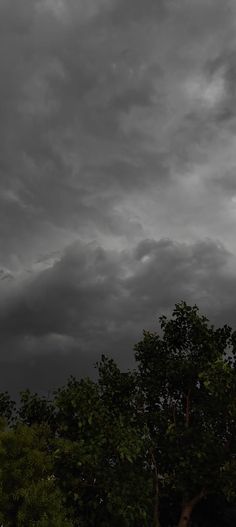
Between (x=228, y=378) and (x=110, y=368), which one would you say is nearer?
(x=228, y=378)

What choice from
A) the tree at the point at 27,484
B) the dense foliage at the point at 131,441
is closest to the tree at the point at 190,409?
the dense foliage at the point at 131,441

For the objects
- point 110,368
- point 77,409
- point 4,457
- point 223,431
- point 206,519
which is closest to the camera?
point 4,457

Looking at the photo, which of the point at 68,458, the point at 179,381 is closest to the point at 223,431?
the point at 179,381

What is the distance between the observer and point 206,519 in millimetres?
33250

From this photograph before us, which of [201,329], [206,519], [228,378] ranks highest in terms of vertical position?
[201,329]

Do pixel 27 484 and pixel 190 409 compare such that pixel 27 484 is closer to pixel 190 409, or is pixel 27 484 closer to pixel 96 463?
pixel 96 463

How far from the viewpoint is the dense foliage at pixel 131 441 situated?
2302 centimetres

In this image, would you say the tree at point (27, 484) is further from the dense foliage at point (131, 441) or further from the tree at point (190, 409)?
the tree at point (190, 409)

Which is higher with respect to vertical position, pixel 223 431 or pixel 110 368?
pixel 110 368

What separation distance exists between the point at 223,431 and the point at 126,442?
18.0 feet

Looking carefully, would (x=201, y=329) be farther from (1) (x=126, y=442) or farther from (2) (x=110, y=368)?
(1) (x=126, y=442)

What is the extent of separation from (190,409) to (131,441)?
5.58 meters

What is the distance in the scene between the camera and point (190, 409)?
28.7 m

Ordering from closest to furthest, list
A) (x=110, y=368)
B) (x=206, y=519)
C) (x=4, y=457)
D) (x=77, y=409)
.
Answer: (x=4, y=457)
(x=77, y=409)
(x=110, y=368)
(x=206, y=519)
